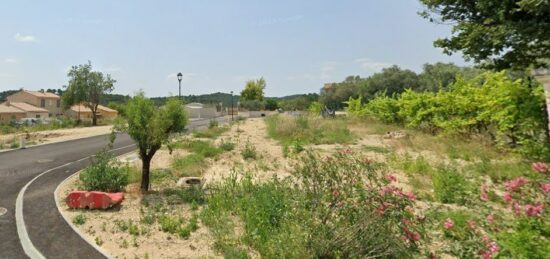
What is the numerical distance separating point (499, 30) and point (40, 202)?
42.9 ft

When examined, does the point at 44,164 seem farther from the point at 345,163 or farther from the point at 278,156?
the point at 345,163

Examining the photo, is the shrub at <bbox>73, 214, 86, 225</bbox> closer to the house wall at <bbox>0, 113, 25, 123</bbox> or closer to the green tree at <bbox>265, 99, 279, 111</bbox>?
the house wall at <bbox>0, 113, 25, 123</bbox>

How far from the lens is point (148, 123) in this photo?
8938 millimetres

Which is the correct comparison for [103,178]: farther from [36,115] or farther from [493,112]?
[36,115]

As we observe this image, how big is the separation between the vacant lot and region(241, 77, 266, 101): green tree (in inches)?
2903

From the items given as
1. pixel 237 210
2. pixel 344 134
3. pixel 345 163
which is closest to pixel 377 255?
pixel 345 163

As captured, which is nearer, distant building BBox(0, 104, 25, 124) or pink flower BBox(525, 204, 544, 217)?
pink flower BBox(525, 204, 544, 217)

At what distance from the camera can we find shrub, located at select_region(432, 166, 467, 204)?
277 inches

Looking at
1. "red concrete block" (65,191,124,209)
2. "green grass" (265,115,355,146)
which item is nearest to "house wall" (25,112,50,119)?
"green grass" (265,115,355,146)

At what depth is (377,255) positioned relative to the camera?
4.09 m

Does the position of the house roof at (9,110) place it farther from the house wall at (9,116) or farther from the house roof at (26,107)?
the house roof at (26,107)

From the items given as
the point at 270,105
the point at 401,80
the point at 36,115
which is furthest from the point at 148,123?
the point at 270,105

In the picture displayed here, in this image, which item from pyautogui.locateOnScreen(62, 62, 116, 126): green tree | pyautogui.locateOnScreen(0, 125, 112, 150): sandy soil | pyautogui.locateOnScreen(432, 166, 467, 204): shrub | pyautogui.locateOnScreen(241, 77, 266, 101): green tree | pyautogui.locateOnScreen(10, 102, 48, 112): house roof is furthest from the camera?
pyautogui.locateOnScreen(241, 77, 266, 101): green tree

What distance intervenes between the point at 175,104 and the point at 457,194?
288 inches
